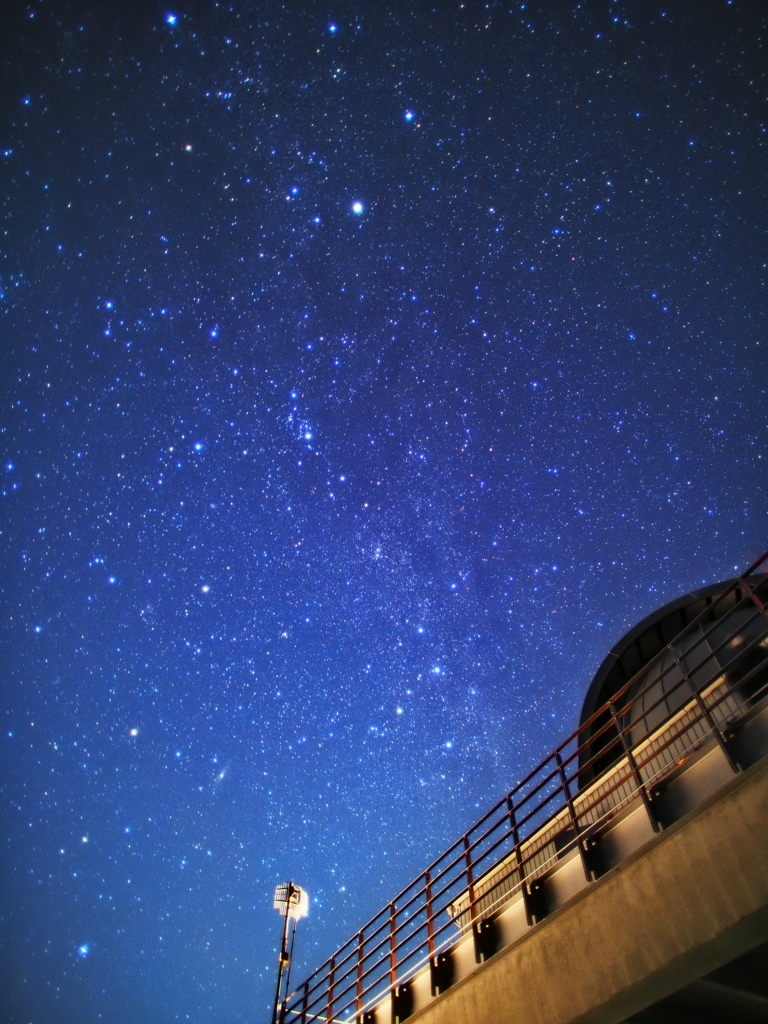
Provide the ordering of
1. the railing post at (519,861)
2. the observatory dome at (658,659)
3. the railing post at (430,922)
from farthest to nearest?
1. the observatory dome at (658,659)
2. the railing post at (430,922)
3. the railing post at (519,861)

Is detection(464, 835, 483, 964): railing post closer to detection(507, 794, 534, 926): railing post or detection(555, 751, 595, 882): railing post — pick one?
detection(507, 794, 534, 926): railing post

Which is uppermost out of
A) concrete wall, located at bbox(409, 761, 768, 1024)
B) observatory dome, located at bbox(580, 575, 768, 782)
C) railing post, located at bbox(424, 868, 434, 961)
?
observatory dome, located at bbox(580, 575, 768, 782)

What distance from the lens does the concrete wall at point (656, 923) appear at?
3.96m

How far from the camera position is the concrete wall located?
13.0ft

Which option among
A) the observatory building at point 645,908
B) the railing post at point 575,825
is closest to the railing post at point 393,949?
the observatory building at point 645,908

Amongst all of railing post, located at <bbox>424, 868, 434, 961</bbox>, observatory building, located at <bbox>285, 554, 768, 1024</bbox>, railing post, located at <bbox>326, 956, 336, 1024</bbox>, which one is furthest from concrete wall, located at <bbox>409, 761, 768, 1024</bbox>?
railing post, located at <bbox>326, 956, 336, 1024</bbox>

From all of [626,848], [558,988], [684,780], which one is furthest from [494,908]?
[684,780]

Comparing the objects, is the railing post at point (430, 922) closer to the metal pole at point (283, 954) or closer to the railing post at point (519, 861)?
the railing post at point (519, 861)

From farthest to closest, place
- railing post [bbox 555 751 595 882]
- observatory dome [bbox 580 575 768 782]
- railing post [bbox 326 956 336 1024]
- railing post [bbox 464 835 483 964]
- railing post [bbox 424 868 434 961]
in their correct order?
observatory dome [bbox 580 575 768 782] → railing post [bbox 326 956 336 1024] → railing post [bbox 424 868 434 961] → railing post [bbox 464 835 483 964] → railing post [bbox 555 751 595 882]

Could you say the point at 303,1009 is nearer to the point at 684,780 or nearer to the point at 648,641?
the point at 684,780

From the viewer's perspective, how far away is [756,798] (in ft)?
13.4

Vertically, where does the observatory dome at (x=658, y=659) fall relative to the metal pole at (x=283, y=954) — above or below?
above

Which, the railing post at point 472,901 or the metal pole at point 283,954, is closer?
the railing post at point 472,901

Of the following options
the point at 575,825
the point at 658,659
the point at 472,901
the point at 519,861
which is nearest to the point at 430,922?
the point at 472,901
